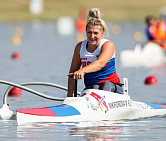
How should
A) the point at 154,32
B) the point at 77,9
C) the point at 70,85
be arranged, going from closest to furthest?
the point at 70,85 → the point at 154,32 → the point at 77,9

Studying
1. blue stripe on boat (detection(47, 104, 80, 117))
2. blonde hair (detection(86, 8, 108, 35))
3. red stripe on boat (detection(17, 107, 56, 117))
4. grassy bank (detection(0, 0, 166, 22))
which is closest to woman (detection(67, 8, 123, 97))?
blonde hair (detection(86, 8, 108, 35))

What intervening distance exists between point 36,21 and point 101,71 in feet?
156

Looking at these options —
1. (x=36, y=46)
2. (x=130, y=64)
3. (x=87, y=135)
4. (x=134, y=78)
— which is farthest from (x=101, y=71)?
(x=36, y=46)

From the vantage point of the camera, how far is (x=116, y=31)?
43594 millimetres

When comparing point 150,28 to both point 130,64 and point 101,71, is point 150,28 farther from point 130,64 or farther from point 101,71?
point 101,71

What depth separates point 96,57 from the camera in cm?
923

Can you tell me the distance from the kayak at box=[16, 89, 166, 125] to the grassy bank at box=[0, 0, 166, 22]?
4624 centimetres

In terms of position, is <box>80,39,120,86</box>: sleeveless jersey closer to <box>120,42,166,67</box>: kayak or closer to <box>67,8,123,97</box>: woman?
<box>67,8,123,97</box>: woman

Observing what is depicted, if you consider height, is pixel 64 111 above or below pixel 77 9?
→ below

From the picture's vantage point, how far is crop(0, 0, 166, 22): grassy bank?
5888 cm

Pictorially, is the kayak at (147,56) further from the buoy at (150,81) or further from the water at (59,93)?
the buoy at (150,81)

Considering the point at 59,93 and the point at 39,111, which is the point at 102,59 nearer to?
the point at 39,111

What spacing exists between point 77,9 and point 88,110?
58440 millimetres

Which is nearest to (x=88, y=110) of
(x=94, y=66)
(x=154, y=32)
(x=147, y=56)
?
(x=94, y=66)
